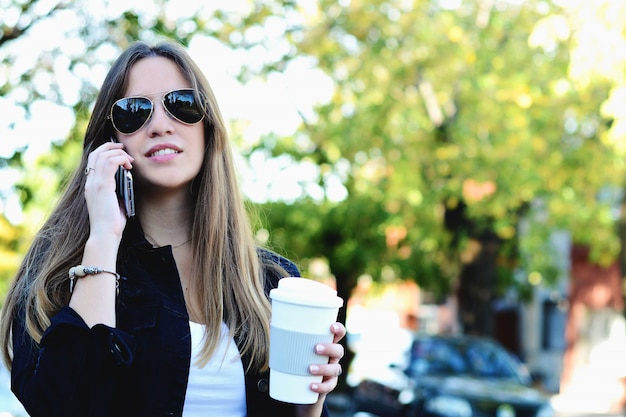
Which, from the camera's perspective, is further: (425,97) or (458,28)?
(425,97)

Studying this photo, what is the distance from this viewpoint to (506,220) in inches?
607

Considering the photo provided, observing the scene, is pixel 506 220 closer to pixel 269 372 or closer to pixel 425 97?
pixel 425 97

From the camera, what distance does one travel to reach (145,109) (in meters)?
2.32

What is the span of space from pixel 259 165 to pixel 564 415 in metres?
10.2

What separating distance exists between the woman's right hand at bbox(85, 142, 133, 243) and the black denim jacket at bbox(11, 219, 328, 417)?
158mm

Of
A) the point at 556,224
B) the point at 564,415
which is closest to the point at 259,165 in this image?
the point at 556,224

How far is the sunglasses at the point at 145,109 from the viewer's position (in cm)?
231

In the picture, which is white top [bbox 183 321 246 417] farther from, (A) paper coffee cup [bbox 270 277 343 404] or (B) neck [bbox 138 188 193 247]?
(B) neck [bbox 138 188 193 247]

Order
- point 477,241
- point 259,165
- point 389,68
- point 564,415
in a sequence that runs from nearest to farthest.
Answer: point 259,165 → point 389,68 → point 477,241 → point 564,415

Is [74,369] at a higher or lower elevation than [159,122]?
lower

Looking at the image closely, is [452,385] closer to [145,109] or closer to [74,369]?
[145,109]

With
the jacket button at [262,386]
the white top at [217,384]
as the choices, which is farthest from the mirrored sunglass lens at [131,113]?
the jacket button at [262,386]

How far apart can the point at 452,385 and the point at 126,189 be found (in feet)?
26.2

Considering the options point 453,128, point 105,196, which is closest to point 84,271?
point 105,196
